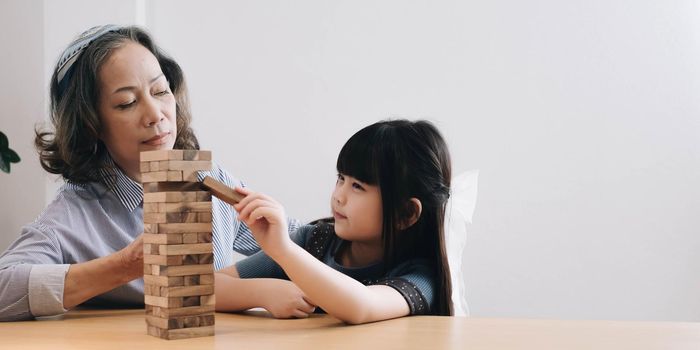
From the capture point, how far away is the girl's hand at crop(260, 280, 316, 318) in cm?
118

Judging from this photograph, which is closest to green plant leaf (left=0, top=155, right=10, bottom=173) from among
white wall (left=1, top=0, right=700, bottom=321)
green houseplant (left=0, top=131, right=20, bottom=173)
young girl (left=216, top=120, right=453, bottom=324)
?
Answer: green houseplant (left=0, top=131, right=20, bottom=173)

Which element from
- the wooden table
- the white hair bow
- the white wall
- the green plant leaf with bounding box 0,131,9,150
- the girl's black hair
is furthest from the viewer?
the green plant leaf with bounding box 0,131,9,150

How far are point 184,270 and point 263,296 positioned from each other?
30 cm

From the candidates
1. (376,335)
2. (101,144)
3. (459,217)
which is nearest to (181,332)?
(376,335)

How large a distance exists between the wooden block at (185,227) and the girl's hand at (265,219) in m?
0.04

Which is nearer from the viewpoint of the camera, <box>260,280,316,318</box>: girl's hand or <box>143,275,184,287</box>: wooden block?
<box>143,275,184,287</box>: wooden block

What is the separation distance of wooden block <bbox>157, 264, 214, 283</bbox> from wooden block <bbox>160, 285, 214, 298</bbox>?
17mm

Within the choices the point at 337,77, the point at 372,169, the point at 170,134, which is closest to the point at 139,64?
the point at 170,134

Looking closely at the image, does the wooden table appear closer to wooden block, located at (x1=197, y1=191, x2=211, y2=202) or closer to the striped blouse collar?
wooden block, located at (x1=197, y1=191, x2=211, y2=202)

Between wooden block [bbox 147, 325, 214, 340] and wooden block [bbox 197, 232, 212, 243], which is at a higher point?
wooden block [bbox 197, 232, 212, 243]

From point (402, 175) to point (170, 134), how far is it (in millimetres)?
A: 430

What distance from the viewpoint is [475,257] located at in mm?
2959

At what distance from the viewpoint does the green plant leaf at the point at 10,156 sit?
292 cm

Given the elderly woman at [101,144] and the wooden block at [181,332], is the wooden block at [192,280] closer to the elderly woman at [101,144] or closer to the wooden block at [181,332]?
the wooden block at [181,332]
